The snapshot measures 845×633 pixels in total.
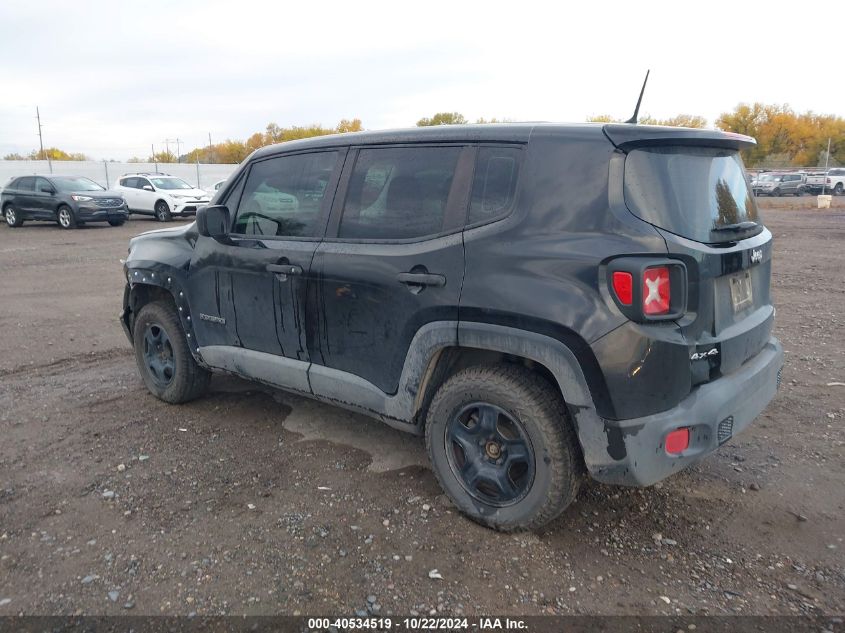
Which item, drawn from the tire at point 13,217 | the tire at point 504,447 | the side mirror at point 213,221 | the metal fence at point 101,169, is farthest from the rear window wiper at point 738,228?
the metal fence at point 101,169

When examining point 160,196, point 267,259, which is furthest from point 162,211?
point 267,259

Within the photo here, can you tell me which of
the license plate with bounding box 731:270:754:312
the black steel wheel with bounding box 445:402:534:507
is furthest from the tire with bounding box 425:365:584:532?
the license plate with bounding box 731:270:754:312

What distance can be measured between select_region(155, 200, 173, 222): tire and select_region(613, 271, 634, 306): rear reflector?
22.4 m

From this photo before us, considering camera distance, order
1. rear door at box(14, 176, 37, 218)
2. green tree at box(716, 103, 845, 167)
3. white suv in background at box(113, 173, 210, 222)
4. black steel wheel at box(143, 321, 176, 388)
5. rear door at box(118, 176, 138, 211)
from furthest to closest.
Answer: green tree at box(716, 103, 845, 167) → rear door at box(118, 176, 138, 211) → white suv in background at box(113, 173, 210, 222) → rear door at box(14, 176, 37, 218) → black steel wheel at box(143, 321, 176, 388)

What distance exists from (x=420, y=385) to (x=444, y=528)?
71 centimetres

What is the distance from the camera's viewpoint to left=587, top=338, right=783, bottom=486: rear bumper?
269cm

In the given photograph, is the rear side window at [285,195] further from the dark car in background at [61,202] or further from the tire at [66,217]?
the tire at [66,217]

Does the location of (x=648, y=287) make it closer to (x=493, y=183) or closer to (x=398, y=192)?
(x=493, y=183)

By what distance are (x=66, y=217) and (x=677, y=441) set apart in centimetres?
2122

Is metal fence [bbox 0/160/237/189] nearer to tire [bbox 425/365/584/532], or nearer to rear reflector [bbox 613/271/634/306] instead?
tire [bbox 425/365/584/532]

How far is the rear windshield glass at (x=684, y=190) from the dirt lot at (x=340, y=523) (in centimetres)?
145

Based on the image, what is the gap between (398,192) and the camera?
3439mm

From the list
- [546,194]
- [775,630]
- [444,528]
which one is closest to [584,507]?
[444,528]

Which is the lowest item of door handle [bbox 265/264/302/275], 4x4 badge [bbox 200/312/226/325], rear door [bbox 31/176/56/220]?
4x4 badge [bbox 200/312/226/325]
